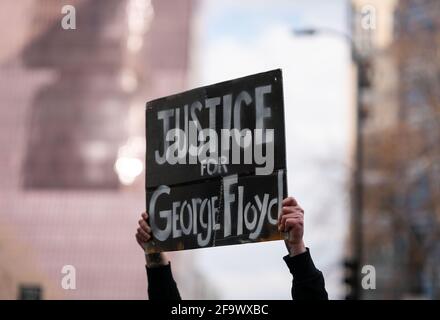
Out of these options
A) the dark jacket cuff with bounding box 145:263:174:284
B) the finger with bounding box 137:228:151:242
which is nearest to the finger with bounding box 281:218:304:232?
the dark jacket cuff with bounding box 145:263:174:284

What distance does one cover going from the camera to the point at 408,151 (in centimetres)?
3788

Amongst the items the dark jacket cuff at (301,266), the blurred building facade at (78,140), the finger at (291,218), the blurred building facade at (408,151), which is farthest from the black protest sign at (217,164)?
the blurred building facade at (78,140)

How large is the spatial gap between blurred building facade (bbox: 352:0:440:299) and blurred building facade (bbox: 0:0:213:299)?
58.7 m

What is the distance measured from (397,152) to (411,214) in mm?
2540

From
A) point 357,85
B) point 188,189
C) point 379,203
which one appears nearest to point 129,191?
point 379,203

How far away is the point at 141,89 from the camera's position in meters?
115

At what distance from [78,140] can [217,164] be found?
103 m

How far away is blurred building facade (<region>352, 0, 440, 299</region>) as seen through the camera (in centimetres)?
3544

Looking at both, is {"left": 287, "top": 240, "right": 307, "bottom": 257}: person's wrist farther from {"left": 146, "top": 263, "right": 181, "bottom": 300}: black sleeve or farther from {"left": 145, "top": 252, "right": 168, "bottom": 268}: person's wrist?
{"left": 145, "top": 252, "right": 168, "bottom": 268}: person's wrist

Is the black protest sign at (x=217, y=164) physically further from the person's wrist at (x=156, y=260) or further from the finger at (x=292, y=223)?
the finger at (x=292, y=223)

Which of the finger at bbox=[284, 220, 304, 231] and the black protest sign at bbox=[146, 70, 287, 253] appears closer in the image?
the finger at bbox=[284, 220, 304, 231]

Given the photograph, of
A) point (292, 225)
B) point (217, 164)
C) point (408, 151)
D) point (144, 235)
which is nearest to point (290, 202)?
point (292, 225)

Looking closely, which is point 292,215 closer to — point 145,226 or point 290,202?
point 290,202
